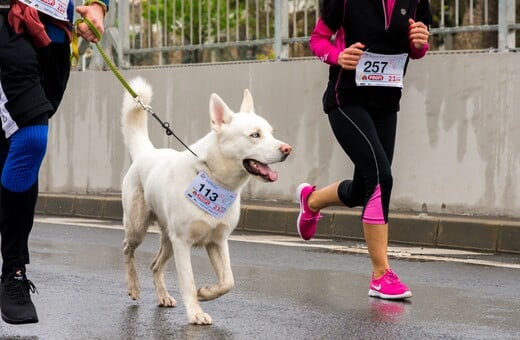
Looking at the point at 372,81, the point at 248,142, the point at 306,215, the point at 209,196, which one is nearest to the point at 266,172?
the point at 248,142

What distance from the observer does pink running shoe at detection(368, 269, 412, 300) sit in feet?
23.4

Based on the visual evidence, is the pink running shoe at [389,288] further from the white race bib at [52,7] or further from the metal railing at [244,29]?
the metal railing at [244,29]

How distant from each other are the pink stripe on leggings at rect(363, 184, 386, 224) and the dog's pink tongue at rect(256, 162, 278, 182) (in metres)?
1.19

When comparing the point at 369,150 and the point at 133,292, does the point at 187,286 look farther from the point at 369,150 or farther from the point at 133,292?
the point at 369,150

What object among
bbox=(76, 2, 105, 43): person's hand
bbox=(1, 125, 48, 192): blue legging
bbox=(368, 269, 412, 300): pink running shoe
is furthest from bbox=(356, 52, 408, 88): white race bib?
bbox=(1, 125, 48, 192): blue legging

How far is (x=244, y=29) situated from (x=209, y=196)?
23.1ft

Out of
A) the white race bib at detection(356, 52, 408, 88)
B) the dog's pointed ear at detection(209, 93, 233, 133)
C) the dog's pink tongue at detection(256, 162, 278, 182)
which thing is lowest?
the dog's pink tongue at detection(256, 162, 278, 182)

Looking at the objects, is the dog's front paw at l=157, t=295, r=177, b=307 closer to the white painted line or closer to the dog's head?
the dog's head

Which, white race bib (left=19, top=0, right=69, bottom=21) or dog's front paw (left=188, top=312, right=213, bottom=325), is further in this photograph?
dog's front paw (left=188, top=312, right=213, bottom=325)

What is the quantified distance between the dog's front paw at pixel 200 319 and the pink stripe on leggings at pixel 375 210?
4.94 feet

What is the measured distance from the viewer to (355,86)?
7332 millimetres

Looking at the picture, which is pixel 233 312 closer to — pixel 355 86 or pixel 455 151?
pixel 355 86

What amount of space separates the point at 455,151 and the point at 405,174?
0.58 m

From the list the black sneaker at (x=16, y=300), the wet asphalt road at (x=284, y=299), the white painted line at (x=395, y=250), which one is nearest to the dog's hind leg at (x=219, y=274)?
the wet asphalt road at (x=284, y=299)
